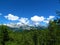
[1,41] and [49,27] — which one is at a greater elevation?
[49,27]

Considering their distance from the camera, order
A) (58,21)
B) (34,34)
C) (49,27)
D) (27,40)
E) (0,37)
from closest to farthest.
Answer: (58,21)
(0,37)
(49,27)
(27,40)
(34,34)

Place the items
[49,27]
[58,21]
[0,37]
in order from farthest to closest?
[49,27]
[0,37]
[58,21]

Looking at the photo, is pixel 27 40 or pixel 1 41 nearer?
pixel 1 41

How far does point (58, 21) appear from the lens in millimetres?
12312

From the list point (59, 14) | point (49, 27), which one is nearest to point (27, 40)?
point (49, 27)

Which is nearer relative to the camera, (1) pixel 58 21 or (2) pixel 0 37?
(1) pixel 58 21

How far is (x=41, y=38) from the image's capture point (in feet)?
244

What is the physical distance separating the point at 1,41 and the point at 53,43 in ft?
53.7

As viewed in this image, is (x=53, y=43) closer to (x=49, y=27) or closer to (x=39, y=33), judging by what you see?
(x=49, y=27)

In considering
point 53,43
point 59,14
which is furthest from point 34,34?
point 59,14

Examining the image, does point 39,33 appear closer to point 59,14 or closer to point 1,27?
point 1,27

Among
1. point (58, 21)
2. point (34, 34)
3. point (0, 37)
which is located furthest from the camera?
point (34, 34)

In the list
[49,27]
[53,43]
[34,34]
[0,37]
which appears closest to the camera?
[0,37]

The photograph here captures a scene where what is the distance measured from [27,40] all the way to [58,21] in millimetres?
56923
